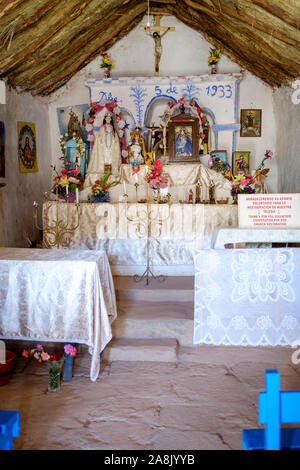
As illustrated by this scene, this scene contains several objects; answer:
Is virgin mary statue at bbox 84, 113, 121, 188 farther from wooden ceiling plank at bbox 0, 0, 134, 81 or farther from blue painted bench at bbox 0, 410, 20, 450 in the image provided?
blue painted bench at bbox 0, 410, 20, 450

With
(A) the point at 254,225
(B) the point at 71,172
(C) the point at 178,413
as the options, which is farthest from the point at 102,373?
(B) the point at 71,172

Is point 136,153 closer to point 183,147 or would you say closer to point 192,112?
point 183,147

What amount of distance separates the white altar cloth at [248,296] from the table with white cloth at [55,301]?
2.87 ft

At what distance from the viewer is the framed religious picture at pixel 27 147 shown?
652 centimetres

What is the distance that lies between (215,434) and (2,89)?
5.27m

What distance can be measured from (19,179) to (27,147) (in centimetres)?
69

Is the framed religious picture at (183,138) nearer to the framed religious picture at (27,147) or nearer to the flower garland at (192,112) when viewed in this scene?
the flower garland at (192,112)

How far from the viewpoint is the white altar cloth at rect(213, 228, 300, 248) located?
13.5ft

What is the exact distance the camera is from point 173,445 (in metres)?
2.63

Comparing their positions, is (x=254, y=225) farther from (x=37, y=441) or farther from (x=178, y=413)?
(x=37, y=441)

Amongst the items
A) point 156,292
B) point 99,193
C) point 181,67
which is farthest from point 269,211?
point 181,67

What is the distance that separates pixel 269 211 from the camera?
4.20 meters

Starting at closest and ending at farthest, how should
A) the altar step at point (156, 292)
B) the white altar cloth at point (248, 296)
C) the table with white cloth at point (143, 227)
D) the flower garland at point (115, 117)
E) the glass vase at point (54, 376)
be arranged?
the white altar cloth at point (248, 296)
the glass vase at point (54, 376)
the altar step at point (156, 292)
the table with white cloth at point (143, 227)
the flower garland at point (115, 117)

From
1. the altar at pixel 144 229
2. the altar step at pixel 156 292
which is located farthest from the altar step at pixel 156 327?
the altar at pixel 144 229
